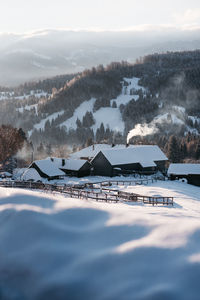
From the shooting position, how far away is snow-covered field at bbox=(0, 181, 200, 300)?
405 cm

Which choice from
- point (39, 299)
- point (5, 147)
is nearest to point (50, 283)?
point (39, 299)

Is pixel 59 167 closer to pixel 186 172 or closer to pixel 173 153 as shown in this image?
pixel 186 172

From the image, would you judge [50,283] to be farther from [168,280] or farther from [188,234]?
[188,234]

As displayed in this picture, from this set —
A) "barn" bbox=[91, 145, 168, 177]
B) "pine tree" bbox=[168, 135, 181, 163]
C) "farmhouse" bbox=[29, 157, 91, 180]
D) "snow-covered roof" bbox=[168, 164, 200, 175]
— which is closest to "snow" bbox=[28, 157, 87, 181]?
"farmhouse" bbox=[29, 157, 91, 180]

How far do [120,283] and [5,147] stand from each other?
57.4m

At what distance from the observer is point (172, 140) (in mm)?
Result: 93125

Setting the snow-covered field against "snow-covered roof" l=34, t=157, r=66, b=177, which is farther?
"snow-covered roof" l=34, t=157, r=66, b=177

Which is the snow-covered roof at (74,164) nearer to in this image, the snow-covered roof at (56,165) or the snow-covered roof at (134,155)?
the snow-covered roof at (56,165)

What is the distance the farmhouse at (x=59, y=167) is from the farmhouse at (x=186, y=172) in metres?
17.9

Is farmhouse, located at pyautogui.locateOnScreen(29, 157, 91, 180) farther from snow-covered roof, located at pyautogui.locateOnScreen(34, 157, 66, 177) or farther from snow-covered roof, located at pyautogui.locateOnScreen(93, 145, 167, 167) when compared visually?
snow-covered roof, located at pyautogui.locateOnScreen(93, 145, 167, 167)

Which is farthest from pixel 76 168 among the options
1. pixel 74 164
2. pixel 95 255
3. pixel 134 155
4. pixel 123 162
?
pixel 95 255

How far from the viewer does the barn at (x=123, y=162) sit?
59719 mm

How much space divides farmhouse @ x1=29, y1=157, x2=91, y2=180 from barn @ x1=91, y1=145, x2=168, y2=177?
2.87m

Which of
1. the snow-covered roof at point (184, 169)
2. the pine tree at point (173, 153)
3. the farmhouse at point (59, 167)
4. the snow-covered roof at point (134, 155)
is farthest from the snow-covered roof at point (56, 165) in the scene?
the pine tree at point (173, 153)
